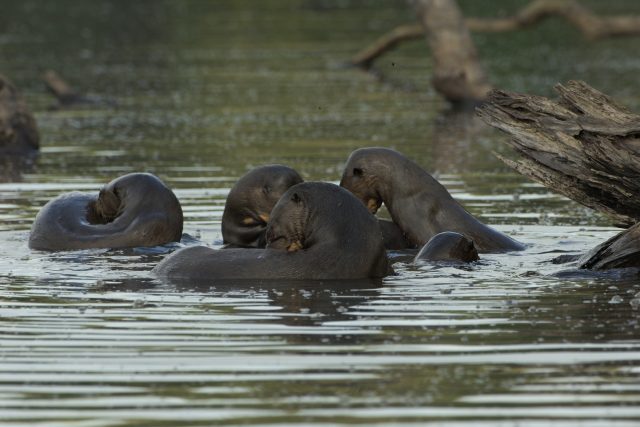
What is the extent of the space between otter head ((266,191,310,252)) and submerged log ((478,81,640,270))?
1.58 metres

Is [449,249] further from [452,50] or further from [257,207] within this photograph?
[452,50]

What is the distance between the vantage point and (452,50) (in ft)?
82.1

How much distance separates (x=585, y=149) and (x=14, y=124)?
464 inches

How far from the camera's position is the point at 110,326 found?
29.0 ft

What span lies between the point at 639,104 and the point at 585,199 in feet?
43.1

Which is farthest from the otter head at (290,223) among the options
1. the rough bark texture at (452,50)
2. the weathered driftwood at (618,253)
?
Result: the rough bark texture at (452,50)

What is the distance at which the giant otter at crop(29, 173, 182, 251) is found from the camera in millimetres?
12414

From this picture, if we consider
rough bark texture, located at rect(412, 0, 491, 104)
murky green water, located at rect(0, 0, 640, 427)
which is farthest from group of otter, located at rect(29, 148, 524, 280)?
rough bark texture, located at rect(412, 0, 491, 104)

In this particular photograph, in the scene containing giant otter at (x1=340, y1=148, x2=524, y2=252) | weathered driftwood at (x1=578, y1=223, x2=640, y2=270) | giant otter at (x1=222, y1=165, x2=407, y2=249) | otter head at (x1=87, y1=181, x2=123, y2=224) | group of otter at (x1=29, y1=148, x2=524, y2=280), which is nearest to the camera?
weathered driftwood at (x1=578, y1=223, x2=640, y2=270)

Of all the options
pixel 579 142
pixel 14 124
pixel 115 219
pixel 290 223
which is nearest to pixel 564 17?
pixel 14 124

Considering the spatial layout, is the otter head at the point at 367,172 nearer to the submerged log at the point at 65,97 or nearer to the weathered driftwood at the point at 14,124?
the weathered driftwood at the point at 14,124

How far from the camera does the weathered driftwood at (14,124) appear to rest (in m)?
20.4

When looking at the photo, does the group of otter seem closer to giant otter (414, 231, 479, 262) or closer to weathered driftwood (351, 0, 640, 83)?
giant otter (414, 231, 479, 262)

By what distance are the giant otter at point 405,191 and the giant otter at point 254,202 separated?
51cm
